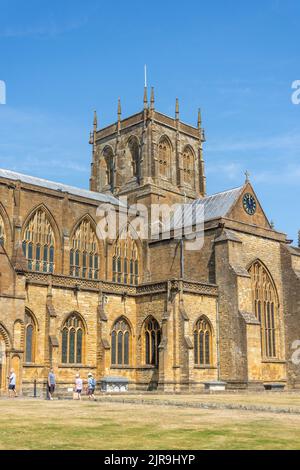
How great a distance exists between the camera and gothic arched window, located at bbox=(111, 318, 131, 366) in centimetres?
3988

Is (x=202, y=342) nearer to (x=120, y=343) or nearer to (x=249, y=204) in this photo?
(x=120, y=343)

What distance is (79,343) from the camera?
3759cm

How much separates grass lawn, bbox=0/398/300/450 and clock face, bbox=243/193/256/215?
98.1ft

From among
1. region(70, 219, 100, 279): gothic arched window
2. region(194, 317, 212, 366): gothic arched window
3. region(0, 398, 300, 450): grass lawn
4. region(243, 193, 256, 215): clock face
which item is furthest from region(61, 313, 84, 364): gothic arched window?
region(0, 398, 300, 450): grass lawn

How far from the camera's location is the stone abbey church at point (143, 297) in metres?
35.5

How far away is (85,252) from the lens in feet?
152

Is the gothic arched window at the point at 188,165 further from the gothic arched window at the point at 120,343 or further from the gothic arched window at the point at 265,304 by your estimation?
the gothic arched window at the point at 120,343

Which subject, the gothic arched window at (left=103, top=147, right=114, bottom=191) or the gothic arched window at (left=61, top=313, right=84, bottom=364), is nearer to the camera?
the gothic arched window at (left=61, top=313, right=84, bottom=364)

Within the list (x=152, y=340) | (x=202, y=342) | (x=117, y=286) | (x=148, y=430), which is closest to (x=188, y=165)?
(x=117, y=286)

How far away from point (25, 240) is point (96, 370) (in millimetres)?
10647

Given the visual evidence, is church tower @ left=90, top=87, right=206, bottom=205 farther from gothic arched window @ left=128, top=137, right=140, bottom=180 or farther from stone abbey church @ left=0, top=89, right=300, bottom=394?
stone abbey church @ left=0, top=89, right=300, bottom=394

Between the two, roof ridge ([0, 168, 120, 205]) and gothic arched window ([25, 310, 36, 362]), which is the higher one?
roof ridge ([0, 168, 120, 205])
